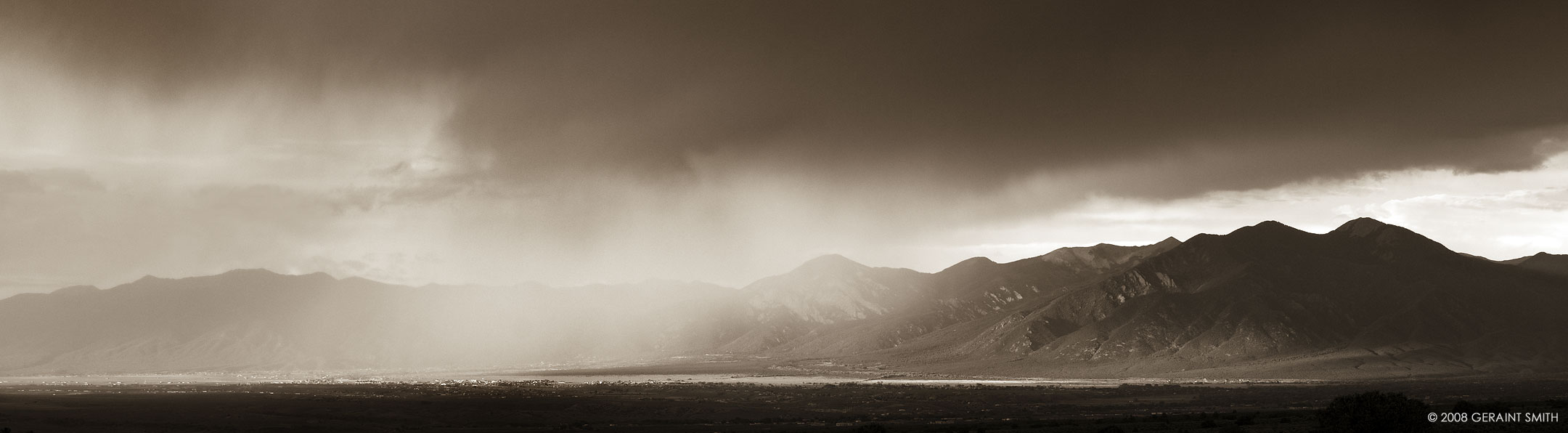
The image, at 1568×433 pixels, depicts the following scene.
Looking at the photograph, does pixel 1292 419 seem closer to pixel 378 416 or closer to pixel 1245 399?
pixel 1245 399

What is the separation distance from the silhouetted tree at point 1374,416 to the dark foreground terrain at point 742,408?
17.5 ft

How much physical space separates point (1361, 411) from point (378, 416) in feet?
310

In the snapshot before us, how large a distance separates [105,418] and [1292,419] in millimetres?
113050

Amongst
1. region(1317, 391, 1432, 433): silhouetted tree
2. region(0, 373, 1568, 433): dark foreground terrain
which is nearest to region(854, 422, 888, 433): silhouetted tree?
region(0, 373, 1568, 433): dark foreground terrain

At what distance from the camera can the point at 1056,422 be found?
85.8m

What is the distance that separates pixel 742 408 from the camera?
12588cm

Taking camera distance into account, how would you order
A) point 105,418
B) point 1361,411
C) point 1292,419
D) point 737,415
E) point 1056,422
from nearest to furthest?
point 1361,411
point 1292,419
point 1056,422
point 105,418
point 737,415

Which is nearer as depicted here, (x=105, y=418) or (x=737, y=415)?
(x=105, y=418)

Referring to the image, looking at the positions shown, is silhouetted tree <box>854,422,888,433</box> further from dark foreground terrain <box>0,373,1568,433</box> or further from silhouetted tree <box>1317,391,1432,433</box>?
silhouetted tree <box>1317,391,1432,433</box>

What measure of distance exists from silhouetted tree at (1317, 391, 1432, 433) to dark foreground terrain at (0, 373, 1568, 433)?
534cm

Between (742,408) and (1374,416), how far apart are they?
256ft

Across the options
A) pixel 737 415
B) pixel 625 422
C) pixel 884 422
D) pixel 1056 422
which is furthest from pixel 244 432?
pixel 1056 422

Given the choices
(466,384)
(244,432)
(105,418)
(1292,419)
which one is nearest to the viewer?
(1292,419)

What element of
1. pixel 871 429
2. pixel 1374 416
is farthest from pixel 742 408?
pixel 1374 416
